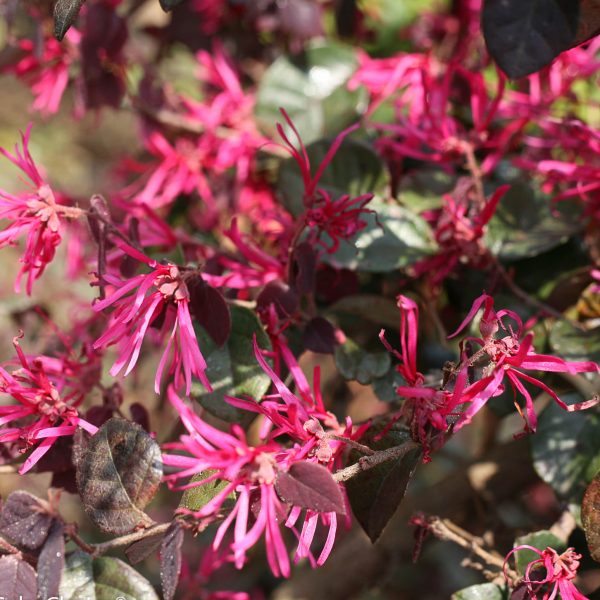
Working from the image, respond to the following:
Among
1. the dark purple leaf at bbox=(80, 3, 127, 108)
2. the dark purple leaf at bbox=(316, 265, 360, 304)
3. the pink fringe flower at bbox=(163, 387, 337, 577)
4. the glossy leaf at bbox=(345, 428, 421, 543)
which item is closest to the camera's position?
the pink fringe flower at bbox=(163, 387, 337, 577)

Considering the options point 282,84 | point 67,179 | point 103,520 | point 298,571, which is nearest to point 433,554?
point 298,571

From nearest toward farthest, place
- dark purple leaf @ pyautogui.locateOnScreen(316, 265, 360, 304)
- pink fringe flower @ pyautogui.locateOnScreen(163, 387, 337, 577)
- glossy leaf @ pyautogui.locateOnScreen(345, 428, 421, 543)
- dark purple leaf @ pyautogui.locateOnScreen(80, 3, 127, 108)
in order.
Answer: pink fringe flower @ pyautogui.locateOnScreen(163, 387, 337, 577), glossy leaf @ pyautogui.locateOnScreen(345, 428, 421, 543), dark purple leaf @ pyautogui.locateOnScreen(316, 265, 360, 304), dark purple leaf @ pyautogui.locateOnScreen(80, 3, 127, 108)

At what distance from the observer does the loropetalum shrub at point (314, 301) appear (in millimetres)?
554

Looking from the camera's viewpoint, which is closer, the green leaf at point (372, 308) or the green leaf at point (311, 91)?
the green leaf at point (372, 308)

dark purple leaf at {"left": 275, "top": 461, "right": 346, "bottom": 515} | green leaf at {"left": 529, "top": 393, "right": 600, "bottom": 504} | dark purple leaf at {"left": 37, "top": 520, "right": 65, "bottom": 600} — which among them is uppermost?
dark purple leaf at {"left": 275, "top": 461, "right": 346, "bottom": 515}

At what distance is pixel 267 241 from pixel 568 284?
37cm

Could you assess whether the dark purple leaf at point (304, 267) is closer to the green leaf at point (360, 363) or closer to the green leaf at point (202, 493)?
the green leaf at point (360, 363)

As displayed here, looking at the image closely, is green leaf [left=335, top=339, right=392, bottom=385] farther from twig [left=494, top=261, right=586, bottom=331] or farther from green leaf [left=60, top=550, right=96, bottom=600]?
green leaf [left=60, top=550, right=96, bottom=600]

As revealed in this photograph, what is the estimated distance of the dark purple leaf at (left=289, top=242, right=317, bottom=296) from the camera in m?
0.65

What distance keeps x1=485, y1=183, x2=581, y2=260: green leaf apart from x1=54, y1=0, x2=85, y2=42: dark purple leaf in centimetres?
45

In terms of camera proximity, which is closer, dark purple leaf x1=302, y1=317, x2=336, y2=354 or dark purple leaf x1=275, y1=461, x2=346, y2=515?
dark purple leaf x1=275, y1=461, x2=346, y2=515

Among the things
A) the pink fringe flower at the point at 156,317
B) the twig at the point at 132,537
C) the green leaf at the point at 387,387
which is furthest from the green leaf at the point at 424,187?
the twig at the point at 132,537

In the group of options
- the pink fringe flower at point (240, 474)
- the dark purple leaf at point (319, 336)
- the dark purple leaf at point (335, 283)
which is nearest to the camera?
the pink fringe flower at point (240, 474)

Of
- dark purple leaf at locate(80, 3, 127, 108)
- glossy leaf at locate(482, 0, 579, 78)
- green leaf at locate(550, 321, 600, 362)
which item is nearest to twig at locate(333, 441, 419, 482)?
green leaf at locate(550, 321, 600, 362)
